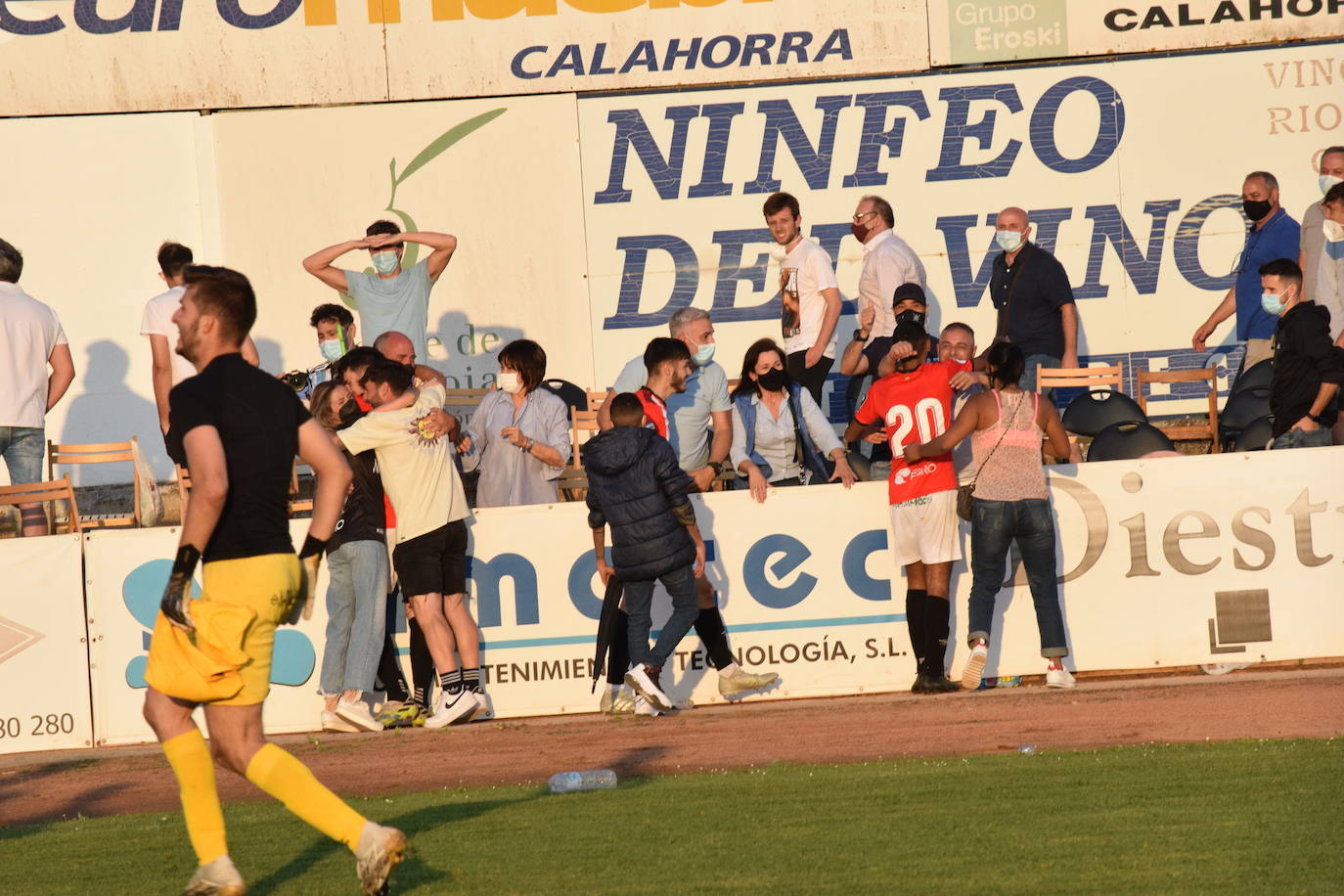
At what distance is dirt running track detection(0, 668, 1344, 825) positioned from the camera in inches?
357

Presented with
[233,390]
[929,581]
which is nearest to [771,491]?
[929,581]

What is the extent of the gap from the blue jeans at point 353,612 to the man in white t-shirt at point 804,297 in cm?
367

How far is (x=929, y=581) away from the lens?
10984mm

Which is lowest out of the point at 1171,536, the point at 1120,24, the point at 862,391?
the point at 1171,536

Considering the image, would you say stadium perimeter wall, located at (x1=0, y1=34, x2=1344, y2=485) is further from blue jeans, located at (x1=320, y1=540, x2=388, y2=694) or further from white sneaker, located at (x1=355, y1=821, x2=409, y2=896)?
white sneaker, located at (x1=355, y1=821, x2=409, y2=896)

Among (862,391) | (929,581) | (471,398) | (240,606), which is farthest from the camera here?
(471,398)

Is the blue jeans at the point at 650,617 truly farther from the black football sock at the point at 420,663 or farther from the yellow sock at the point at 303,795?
the yellow sock at the point at 303,795

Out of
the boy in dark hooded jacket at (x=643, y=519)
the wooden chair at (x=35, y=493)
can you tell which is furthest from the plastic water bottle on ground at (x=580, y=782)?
the wooden chair at (x=35, y=493)

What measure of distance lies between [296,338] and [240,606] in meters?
10.9

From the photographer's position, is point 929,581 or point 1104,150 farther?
point 1104,150

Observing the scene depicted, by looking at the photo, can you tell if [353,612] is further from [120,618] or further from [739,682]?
[739,682]

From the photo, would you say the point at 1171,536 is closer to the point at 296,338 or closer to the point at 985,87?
the point at 985,87

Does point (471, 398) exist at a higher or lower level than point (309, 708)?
higher

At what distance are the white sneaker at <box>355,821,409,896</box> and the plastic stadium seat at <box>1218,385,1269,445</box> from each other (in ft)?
30.2
